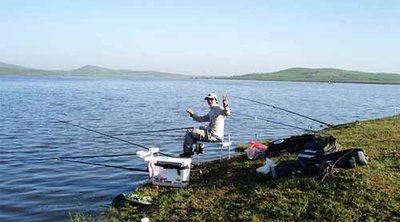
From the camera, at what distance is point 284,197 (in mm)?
8961

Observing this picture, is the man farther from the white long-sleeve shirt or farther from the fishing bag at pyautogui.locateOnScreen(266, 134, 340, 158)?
the fishing bag at pyautogui.locateOnScreen(266, 134, 340, 158)

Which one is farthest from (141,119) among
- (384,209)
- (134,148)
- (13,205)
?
(384,209)

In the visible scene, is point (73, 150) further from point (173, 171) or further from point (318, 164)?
point (318, 164)

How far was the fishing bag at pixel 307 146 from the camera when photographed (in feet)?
33.4

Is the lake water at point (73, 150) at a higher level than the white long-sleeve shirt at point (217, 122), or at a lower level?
lower

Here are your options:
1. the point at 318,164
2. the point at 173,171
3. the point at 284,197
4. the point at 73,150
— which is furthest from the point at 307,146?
the point at 73,150

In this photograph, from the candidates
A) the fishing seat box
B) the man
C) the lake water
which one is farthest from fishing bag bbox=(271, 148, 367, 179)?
the lake water

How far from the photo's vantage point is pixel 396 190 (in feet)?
28.9

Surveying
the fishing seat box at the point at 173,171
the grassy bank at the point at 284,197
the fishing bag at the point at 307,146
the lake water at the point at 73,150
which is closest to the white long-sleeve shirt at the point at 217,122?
the fishing bag at the point at 307,146

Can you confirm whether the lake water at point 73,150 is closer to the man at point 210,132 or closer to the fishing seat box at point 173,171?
the fishing seat box at point 173,171

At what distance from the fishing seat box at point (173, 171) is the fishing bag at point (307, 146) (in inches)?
90.9

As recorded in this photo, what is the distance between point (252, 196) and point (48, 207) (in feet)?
16.2

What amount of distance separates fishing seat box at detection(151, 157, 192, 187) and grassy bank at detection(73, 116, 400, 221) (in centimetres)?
19

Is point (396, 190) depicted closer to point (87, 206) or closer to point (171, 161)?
point (171, 161)
